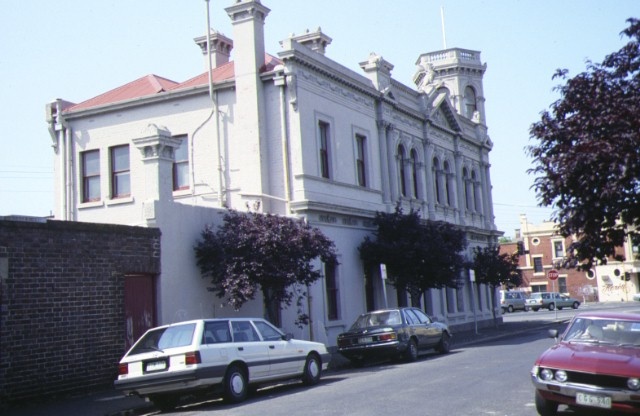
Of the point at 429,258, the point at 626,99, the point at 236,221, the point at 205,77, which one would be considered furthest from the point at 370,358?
the point at 205,77

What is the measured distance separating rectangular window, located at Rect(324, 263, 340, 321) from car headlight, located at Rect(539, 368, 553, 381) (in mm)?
16674

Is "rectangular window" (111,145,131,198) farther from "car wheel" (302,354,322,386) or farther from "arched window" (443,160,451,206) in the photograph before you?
"arched window" (443,160,451,206)

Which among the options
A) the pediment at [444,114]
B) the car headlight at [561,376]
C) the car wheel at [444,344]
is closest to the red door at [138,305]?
the car wheel at [444,344]

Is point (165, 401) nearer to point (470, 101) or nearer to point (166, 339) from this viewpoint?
point (166, 339)

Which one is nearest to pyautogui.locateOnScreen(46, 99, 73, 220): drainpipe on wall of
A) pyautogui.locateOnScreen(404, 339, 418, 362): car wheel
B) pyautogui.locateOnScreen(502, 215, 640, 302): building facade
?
pyautogui.locateOnScreen(404, 339, 418, 362): car wheel

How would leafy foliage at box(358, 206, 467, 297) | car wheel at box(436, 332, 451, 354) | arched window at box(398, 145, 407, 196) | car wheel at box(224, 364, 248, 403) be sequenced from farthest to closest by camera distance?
arched window at box(398, 145, 407, 196), leafy foliage at box(358, 206, 467, 297), car wheel at box(436, 332, 451, 354), car wheel at box(224, 364, 248, 403)

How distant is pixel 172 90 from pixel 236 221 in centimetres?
849

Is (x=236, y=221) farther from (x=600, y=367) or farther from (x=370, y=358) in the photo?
(x=600, y=367)

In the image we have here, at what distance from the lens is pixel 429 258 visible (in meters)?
28.0

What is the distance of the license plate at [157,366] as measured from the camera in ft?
44.9

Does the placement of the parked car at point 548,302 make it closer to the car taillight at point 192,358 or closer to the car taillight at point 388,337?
the car taillight at point 388,337

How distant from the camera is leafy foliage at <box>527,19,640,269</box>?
1145 cm

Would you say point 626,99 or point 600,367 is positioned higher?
point 626,99

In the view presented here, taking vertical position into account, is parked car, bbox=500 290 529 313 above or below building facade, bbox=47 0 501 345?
below
